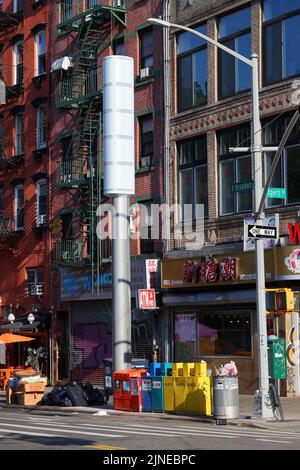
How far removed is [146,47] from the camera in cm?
3503

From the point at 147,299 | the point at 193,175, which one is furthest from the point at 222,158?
the point at 147,299

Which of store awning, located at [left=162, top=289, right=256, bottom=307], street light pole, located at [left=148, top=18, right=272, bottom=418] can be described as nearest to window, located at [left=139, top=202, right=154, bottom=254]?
store awning, located at [left=162, top=289, right=256, bottom=307]

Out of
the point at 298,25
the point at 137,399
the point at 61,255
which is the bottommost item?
the point at 137,399

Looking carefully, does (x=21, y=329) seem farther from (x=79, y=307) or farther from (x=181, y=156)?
(x=181, y=156)

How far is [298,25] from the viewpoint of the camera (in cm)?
2783

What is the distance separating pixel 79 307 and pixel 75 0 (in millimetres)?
13940

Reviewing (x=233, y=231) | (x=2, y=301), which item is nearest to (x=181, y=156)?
(x=233, y=231)

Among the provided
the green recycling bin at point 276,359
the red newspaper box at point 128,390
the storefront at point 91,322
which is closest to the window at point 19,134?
the storefront at point 91,322

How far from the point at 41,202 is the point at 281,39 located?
16.3 metres

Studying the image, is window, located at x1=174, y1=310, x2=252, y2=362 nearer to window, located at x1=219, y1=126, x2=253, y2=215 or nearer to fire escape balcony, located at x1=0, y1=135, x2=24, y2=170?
window, located at x1=219, y1=126, x2=253, y2=215

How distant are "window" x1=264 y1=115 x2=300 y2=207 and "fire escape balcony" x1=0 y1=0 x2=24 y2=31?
61.8 feet

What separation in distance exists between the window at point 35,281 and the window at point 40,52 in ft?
31.6

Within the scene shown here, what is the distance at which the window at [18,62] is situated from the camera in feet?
141
